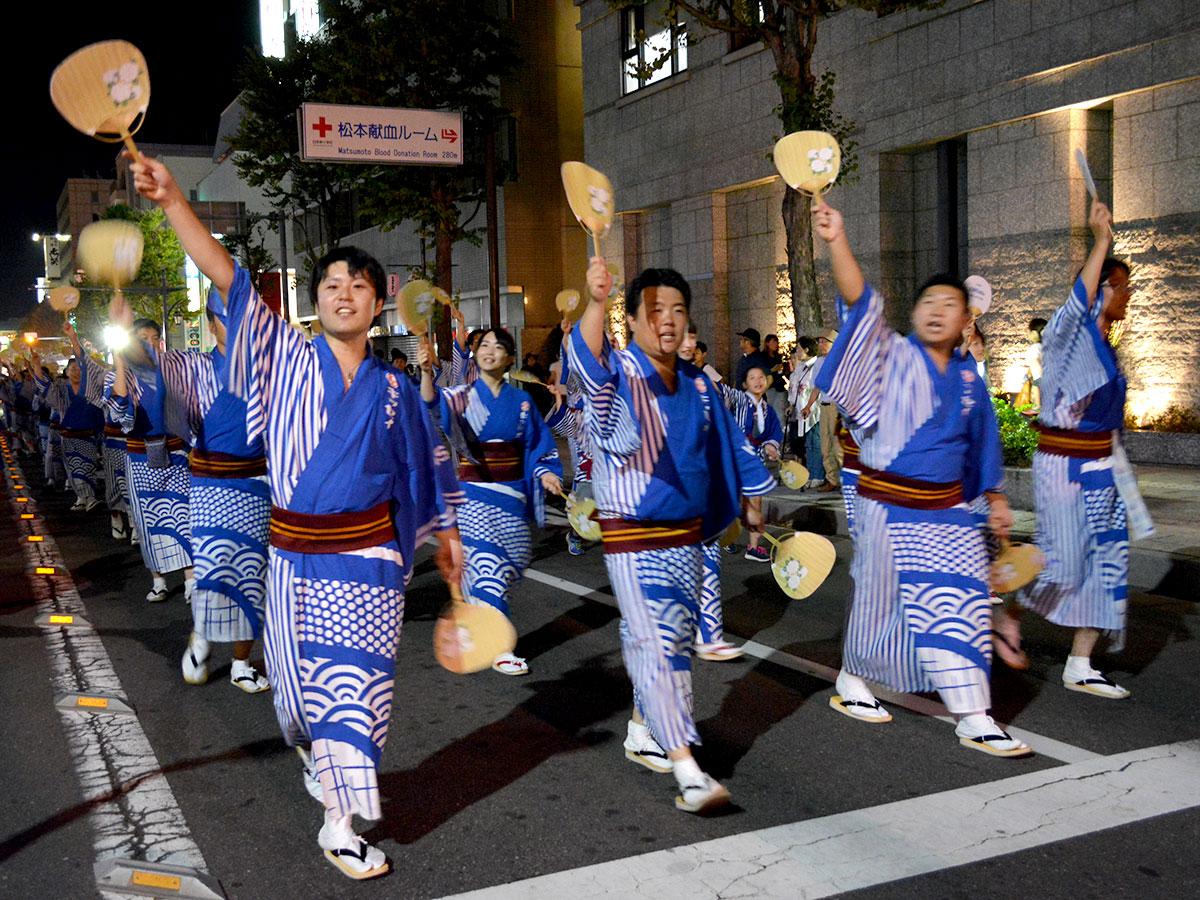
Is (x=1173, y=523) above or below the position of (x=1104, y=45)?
below

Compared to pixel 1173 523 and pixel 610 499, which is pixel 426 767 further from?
pixel 1173 523

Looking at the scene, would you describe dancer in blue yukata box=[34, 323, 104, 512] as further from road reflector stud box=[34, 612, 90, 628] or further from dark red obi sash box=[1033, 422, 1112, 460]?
dark red obi sash box=[1033, 422, 1112, 460]

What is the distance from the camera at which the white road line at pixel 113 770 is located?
408 cm

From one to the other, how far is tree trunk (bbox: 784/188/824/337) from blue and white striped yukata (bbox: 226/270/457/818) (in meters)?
10.1

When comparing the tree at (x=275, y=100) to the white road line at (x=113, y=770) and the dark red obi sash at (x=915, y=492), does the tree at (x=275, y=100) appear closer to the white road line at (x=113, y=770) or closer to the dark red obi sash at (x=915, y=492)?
the white road line at (x=113, y=770)

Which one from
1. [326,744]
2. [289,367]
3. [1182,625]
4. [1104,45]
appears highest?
[1104,45]

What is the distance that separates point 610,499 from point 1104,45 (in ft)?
37.3

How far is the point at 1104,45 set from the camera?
43.8 ft

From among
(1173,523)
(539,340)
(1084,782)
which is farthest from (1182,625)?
(539,340)

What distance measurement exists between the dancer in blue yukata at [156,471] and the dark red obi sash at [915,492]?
415 centimetres

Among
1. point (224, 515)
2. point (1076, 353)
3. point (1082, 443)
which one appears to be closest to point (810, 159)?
point (1076, 353)

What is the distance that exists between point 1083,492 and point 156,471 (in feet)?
20.4

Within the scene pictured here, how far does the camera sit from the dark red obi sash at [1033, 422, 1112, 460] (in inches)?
220

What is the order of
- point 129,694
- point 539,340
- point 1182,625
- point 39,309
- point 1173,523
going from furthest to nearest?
point 39,309, point 539,340, point 1173,523, point 1182,625, point 129,694
